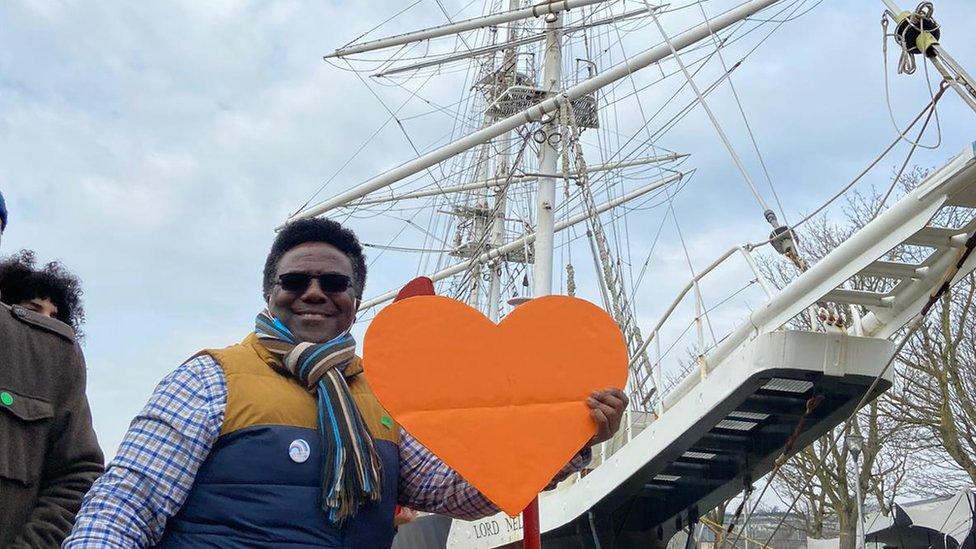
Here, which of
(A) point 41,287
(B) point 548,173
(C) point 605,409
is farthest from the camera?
(B) point 548,173

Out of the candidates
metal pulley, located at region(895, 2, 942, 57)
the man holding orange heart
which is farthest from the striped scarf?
metal pulley, located at region(895, 2, 942, 57)

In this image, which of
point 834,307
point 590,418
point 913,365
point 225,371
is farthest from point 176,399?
point 913,365

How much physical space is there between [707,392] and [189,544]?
20.0ft

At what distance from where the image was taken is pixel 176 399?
199 centimetres

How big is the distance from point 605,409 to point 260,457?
30.9 inches

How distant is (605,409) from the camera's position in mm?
2186

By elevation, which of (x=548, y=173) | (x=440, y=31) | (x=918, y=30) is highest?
(x=440, y=31)

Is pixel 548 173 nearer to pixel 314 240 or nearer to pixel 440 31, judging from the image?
pixel 440 31

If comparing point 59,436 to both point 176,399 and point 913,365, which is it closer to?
point 176,399

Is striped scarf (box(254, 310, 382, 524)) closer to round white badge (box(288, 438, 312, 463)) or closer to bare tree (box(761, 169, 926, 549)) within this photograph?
round white badge (box(288, 438, 312, 463))

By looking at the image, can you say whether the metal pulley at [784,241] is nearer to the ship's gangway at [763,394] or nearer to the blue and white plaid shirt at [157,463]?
the ship's gangway at [763,394]

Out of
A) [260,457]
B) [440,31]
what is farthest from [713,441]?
[440,31]

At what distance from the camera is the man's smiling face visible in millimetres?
2277

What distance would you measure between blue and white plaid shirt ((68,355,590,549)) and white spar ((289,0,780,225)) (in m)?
14.3
